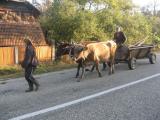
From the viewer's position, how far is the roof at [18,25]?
67.3 feet

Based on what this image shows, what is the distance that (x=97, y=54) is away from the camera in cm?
1428

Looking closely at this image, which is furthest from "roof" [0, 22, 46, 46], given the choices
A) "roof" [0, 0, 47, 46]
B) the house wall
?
the house wall

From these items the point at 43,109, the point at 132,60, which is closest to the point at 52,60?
the point at 132,60

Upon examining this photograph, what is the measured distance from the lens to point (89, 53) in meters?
13.8

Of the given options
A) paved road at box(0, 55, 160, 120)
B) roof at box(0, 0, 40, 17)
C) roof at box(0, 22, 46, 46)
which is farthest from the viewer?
roof at box(0, 0, 40, 17)

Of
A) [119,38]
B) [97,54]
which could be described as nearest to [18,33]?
[119,38]

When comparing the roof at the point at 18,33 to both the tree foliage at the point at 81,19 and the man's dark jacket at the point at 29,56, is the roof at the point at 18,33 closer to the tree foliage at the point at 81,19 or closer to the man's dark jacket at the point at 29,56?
the tree foliage at the point at 81,19

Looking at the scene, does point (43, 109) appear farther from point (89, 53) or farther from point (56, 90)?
point (89, 53)

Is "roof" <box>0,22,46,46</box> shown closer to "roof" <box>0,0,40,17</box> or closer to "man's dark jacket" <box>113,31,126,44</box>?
"roof" <box>0,0,40,17</box>

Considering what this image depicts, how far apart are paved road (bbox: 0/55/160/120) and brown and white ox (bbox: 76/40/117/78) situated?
67 cm

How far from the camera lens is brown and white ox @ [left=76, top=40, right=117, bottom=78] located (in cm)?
1355

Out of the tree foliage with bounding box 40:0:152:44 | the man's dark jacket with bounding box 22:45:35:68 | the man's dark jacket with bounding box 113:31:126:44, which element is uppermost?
the tree foliage with bounding box 40:0:152:44

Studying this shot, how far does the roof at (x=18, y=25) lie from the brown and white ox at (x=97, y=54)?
263 inches

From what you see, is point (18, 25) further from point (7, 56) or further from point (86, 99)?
point (86, 99)
